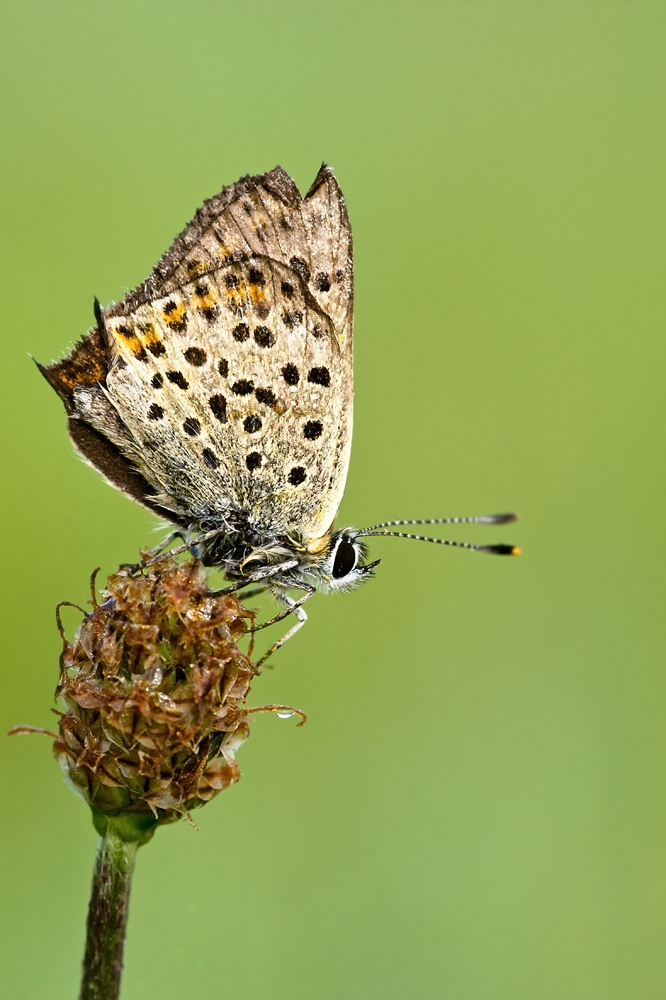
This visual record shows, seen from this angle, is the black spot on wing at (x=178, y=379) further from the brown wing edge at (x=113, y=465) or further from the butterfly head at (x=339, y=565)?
the butterfly head at (x=339, y=565)

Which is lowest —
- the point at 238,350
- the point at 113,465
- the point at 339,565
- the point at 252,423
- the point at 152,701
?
the point at 152,701

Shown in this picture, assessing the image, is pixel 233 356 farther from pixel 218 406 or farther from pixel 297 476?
pixel 297 476

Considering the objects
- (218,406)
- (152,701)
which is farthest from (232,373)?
(152,701)

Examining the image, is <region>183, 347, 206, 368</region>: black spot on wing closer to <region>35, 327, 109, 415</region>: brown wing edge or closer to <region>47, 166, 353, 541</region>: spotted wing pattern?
<region>47, 166, 353, 541</region>: spotted wing pattern

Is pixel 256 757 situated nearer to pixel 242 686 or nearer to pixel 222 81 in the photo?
pixel 242 686

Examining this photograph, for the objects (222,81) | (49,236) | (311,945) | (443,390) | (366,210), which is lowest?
(311,945)

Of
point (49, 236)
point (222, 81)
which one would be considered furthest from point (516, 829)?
point (222, 81)

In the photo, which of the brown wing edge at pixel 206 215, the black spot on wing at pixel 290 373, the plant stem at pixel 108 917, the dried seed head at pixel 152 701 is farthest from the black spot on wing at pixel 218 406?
the plant stem at pixel 108 917
